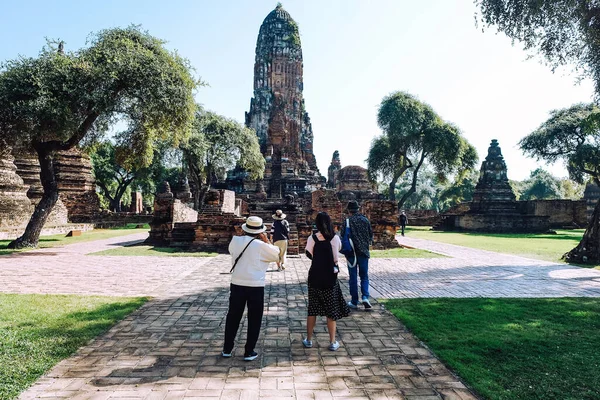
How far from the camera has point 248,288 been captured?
377 centimetres

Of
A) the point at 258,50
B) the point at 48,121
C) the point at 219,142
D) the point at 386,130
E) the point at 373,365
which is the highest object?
the point at 258,50

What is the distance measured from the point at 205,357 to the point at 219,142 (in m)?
25.6

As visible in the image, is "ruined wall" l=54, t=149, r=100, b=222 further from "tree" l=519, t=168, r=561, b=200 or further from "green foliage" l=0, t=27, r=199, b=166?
"tree" l=519, t=168, r=561, b=200

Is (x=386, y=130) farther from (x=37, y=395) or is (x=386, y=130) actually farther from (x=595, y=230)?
(x=37, y=395)

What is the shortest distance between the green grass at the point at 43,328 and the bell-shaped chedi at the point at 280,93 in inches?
1338

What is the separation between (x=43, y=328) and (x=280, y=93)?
A: 38989mm

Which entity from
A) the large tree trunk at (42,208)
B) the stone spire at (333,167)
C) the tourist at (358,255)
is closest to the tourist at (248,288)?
the tourist at (358,255)

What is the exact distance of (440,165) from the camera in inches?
1373

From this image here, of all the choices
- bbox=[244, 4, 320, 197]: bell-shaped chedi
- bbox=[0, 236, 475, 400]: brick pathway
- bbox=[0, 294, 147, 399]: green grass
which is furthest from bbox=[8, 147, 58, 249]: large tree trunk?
bbox=[244, 4, 320, 197]: bell-shaped chedi

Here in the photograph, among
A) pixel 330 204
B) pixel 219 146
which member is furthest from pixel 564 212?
pixel 219 146

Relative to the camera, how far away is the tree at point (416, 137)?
3275 cm

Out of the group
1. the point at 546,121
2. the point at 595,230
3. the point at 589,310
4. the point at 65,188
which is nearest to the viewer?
the point at 589,310

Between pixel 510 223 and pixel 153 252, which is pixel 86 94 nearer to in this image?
pixel 153 252

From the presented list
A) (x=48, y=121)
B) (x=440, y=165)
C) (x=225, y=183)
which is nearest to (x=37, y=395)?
(x=48, y=121)
